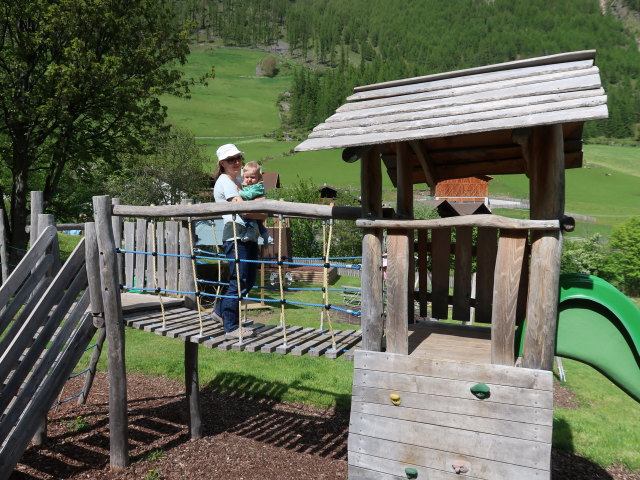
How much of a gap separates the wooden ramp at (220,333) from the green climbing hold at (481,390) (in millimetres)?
1223

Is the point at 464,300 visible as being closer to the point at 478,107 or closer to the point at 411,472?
the point at 411,472

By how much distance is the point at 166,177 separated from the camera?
3631cm

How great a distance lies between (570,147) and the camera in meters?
4.58

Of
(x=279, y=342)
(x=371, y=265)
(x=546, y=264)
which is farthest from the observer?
(x=279, y=342)

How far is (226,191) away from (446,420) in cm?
299

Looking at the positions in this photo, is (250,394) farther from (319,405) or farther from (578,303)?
(578,303)

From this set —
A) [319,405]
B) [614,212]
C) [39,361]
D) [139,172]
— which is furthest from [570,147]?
[614,212]

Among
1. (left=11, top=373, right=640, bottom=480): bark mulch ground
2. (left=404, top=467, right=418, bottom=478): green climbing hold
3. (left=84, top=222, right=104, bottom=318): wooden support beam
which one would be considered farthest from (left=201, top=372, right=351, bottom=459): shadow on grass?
(left=404, top=467, right=418, bottom=478): green climbing hold

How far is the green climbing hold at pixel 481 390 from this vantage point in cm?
357

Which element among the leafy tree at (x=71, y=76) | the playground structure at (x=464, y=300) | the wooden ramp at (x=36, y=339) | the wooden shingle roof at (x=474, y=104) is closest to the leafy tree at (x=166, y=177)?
the leafy tree at (x=71, y=76)

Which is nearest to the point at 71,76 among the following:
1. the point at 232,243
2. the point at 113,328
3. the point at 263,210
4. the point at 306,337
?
the point at 113,328

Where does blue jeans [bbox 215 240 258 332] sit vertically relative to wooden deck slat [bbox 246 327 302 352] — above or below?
above

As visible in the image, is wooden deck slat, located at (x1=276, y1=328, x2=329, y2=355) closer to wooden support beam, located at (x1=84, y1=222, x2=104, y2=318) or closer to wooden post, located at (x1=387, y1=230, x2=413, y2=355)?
wooden post, located at (x1=387, y1=230, x2=413, y2=355)

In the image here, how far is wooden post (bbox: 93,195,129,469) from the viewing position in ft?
17.7
